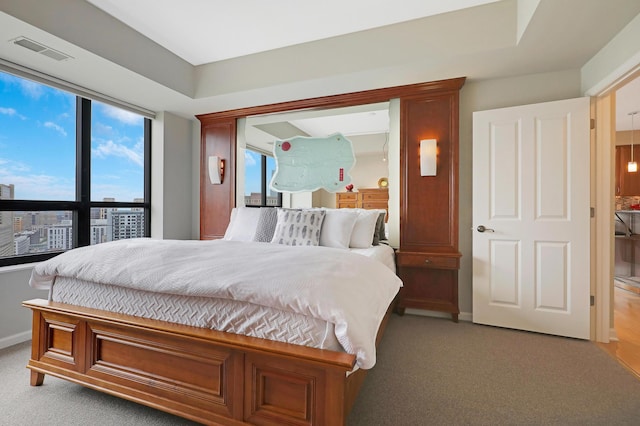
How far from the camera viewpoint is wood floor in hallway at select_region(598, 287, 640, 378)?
7.26ft

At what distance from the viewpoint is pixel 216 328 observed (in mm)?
1477

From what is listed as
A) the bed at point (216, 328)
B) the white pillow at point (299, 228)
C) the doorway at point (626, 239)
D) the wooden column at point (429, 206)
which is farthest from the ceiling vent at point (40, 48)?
the doorway at point (626, 239)

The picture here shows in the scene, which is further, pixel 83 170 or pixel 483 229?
pixel 83 170

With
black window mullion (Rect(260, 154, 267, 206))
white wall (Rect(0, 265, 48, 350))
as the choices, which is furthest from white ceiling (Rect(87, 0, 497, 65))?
black window mullion (Rect(260, 154, 267, 206))

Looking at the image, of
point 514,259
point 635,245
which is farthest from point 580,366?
point 635,245

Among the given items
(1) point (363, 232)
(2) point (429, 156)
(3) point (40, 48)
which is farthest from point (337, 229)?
(3) point (40, 48)

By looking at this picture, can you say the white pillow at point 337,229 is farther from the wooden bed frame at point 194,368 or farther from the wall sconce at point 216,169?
the wall sconce at point 216,169

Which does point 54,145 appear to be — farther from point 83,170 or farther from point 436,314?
point 436,314

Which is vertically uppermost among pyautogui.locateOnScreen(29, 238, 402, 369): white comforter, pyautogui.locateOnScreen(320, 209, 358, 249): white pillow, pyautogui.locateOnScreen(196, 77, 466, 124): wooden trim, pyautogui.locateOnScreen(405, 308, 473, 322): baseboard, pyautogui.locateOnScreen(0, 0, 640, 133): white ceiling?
pyautogui.locateOnScreen(0, 0, 640, 133): white ceiling

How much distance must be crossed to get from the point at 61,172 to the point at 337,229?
9.12 feet

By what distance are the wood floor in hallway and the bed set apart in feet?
6.01

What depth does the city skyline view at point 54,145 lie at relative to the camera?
2691 millimetres

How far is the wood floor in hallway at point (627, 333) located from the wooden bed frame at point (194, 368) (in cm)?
212

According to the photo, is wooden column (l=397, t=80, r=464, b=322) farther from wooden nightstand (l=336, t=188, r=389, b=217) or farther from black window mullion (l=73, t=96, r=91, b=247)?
black window mullion (l=73, t=96, r=91, b=247)
